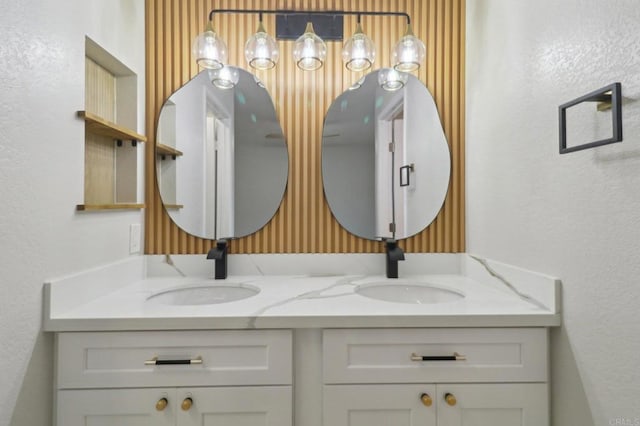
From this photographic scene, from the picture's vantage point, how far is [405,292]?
1.47m

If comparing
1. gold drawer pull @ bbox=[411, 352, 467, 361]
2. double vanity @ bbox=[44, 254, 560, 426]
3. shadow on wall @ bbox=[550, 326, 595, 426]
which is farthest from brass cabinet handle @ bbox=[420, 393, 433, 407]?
shadow on wall @ bbox=[550, 326, 595, 426]

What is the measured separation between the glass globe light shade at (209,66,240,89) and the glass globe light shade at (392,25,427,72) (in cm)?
77

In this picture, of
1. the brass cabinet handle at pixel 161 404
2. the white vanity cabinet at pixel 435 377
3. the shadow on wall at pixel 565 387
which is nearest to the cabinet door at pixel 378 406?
the white vanity cabinet at pixel 435 377

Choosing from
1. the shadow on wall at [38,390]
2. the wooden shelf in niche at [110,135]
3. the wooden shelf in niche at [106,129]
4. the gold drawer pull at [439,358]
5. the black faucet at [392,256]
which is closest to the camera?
the shadow on wall at [38,390]

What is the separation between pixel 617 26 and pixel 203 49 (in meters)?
1.39

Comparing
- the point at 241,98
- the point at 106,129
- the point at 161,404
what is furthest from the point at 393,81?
the point at 161,404

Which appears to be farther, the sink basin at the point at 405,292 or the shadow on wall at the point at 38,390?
the sink basin at the point at 405,292

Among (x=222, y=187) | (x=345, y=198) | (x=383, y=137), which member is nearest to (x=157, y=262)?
(x=222, y=187)

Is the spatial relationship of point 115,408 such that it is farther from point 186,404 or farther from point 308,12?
point 308,12

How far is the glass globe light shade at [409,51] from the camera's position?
1.43 meters

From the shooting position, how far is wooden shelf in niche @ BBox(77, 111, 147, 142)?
1096 millimetres

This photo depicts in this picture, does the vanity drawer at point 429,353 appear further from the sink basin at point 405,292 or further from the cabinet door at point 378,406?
the sink basin at point 405,292

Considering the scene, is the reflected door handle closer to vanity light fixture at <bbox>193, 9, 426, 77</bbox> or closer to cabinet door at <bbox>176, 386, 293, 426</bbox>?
vanity light fixture at <bbox>193, 9, 426, 77</bbox>

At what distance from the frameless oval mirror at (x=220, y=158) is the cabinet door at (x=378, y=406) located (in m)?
0.85
